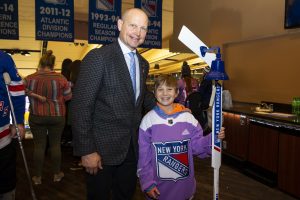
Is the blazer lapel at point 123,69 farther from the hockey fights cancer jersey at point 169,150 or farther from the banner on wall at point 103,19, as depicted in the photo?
the banner on wall at point 103,19

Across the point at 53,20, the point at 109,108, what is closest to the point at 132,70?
the point at 109,108

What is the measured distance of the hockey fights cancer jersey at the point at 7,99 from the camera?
2.14m

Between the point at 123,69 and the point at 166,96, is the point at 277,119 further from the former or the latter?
the point at 123,69

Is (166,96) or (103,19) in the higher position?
(103,19)

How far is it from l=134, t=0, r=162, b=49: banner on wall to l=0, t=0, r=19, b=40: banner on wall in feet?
8.34

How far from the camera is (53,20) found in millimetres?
6242

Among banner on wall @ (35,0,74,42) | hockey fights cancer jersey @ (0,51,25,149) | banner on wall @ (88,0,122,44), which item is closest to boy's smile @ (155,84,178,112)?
hockey fights cancer jersey @ (0,51,25,149)

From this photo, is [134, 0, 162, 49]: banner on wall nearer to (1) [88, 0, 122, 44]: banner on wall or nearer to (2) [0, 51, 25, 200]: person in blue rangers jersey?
(1) [88, 0, 122, 44]: banner on wall

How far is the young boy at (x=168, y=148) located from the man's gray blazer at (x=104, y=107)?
178mm

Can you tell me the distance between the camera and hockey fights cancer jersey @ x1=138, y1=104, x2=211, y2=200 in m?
2.09

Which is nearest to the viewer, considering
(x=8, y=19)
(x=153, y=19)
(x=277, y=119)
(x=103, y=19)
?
(x=277, y=119)

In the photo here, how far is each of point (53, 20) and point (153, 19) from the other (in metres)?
2.22

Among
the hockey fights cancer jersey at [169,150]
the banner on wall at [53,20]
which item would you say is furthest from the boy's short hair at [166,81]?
the banner on wall at [53,20]

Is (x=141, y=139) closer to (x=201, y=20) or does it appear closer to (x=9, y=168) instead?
(x=9, y=168)
